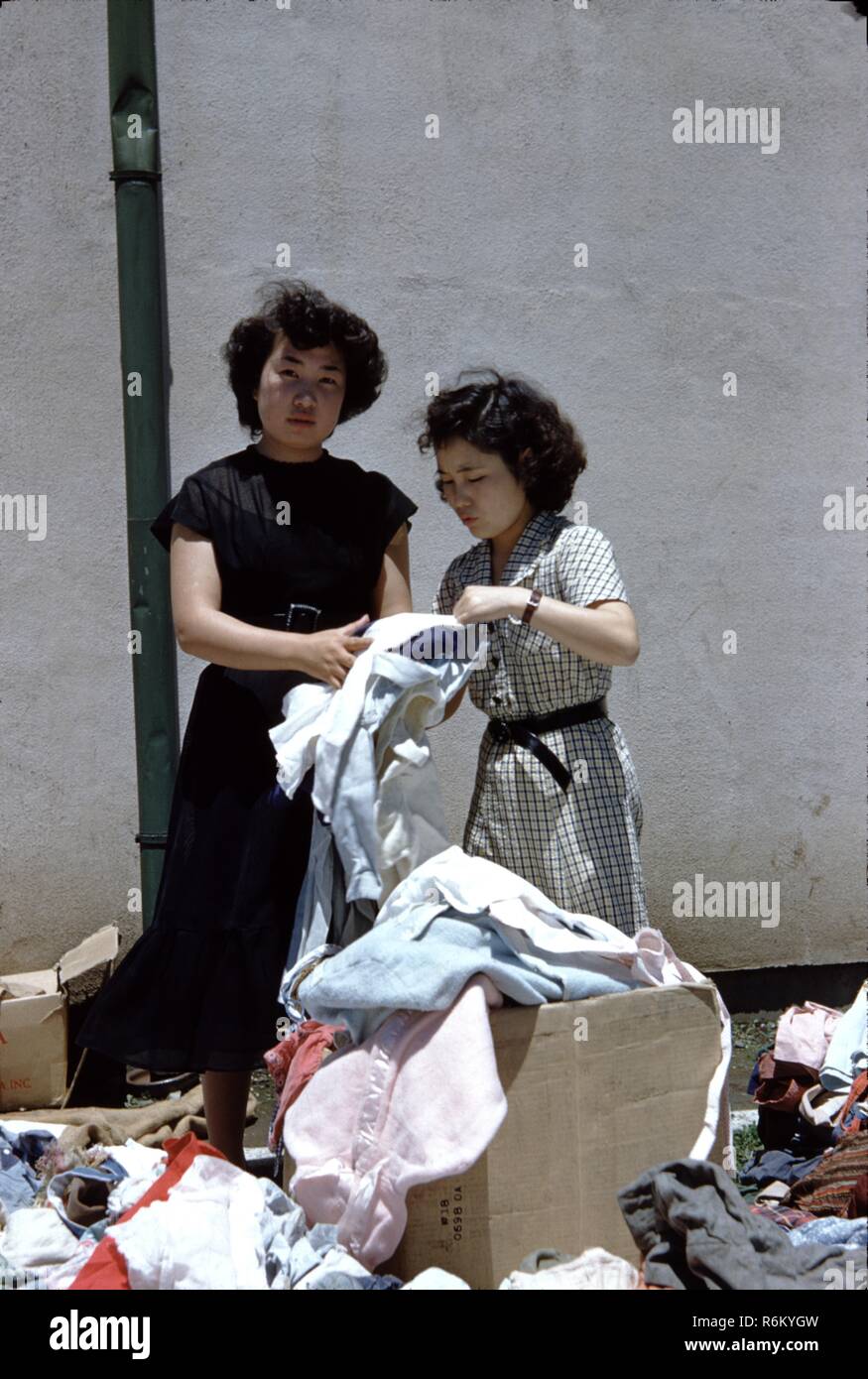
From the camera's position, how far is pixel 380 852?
9.52 feet

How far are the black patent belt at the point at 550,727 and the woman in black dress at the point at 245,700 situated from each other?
41 centimetres

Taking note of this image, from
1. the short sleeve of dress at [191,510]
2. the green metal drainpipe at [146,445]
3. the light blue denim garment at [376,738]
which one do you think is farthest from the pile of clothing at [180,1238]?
the green metal drainpipe at [146,445]

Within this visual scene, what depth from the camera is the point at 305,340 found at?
3.18 meters

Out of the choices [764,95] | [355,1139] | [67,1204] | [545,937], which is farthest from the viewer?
[764,95]

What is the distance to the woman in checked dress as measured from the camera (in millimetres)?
3104

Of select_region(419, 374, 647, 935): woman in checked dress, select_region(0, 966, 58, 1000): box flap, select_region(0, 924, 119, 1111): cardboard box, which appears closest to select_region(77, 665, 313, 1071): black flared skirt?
select_region(419, 374, 647, 935): woman in checked dress

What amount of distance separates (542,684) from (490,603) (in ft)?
1.00

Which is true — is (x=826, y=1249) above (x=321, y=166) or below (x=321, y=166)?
below

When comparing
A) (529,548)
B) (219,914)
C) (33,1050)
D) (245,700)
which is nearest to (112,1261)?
(219,914)

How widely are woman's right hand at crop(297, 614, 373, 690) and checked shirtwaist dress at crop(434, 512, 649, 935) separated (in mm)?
347

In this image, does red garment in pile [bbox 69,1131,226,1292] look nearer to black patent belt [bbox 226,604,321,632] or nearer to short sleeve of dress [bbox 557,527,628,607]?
black patent belt [bbox 226,604,321,632]
